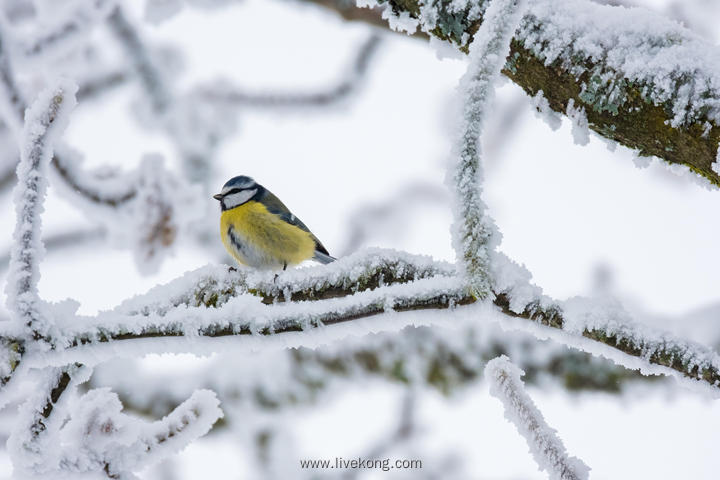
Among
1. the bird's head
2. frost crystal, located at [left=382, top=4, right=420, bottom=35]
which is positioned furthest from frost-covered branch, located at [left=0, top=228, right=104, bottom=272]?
frost crystal, located at [left=382, top=4, right=420, bottom=35]

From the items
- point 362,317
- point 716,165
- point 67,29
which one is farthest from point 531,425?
point 67,29

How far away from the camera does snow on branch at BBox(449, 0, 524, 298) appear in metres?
0.99

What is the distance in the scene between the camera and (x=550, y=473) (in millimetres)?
1061

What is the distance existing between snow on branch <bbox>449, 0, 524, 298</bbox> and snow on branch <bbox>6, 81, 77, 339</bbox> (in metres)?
0.74

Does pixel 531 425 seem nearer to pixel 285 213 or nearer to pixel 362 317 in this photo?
pixel 362 317

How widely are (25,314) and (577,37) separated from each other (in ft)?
4.15

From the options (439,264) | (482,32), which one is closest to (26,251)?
(439,264)

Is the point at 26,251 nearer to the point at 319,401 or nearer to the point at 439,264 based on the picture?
the point at 439,264

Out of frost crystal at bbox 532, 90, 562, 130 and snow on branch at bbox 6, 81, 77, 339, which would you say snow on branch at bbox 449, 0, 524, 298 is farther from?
snow on branch at bbox 6, 81, 77, 339

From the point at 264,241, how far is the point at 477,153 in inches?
96.8

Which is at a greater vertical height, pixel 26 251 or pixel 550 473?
pixel 26 251

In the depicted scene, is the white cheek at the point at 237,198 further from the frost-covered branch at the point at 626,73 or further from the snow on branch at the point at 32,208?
the snow on branch at the point at 32,208

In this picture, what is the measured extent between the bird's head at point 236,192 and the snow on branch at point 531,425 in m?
2.73

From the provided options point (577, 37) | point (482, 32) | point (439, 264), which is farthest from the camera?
point (577, 37)
